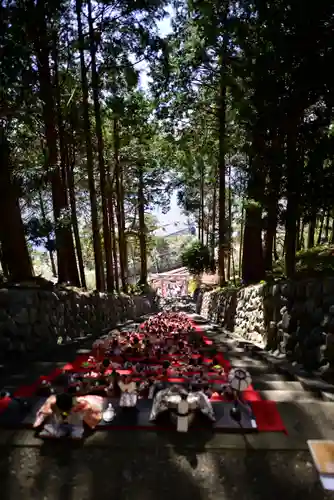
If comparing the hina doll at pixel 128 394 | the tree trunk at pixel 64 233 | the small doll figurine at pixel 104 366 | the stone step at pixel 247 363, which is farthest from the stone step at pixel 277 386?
the tree trunk at pixel 64 233

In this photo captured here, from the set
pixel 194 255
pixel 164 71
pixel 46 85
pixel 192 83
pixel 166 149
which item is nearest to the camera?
pixel 46 85

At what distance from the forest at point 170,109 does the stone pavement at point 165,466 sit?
3005 mm

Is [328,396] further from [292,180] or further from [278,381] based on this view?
[292,180]

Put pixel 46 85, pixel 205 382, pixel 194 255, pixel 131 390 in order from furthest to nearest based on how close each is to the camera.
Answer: pixel 194 255 → pixel 46 85 → pixel 205 382 → pixel 131 390

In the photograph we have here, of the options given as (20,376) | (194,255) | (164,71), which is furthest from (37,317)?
(194,255)

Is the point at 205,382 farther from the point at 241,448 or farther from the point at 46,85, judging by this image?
the point at 46,85

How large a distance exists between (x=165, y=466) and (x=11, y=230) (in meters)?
4.99

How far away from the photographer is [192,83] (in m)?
10.6

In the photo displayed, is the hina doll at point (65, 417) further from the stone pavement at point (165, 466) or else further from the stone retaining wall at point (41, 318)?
the stone retaining wall at point (41, 318)

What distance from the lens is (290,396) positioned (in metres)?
3.15

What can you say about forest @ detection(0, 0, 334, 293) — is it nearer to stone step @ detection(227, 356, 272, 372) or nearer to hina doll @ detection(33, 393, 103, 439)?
stone step @ detection(227, 356, 272, 372)

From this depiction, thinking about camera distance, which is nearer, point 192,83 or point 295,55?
point 295,55

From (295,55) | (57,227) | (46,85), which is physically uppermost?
(46,85)

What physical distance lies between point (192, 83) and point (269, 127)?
6448mm
